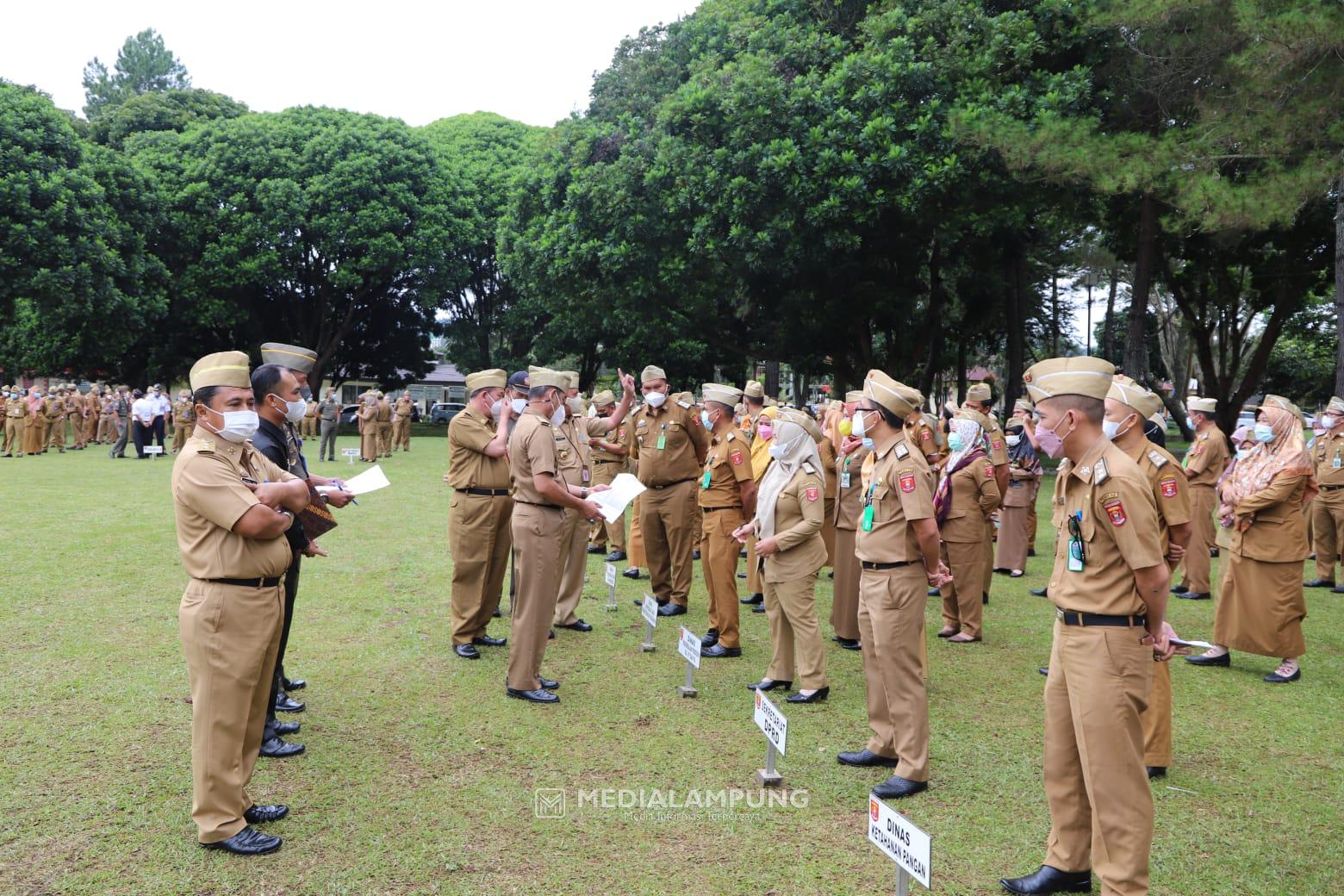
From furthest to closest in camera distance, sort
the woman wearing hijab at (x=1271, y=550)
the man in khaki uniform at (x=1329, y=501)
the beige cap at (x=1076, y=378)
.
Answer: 1. the man in khaki uniform at (x=1329, y=501)
2. the woman wearing hijab at (x=1271, y=550)
3. the beige cap at (x=1076, y=378)

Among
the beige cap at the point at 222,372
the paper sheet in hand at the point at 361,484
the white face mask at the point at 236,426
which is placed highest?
the beige cap at the point at 222,372

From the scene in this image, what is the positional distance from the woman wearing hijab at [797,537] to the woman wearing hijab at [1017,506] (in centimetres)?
583

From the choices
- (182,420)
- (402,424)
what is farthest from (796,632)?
(402,424)

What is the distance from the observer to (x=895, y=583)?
4945 mm

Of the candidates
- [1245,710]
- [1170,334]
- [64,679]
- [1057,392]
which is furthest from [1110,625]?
[1170,334]

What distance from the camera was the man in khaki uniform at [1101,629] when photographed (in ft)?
11.4

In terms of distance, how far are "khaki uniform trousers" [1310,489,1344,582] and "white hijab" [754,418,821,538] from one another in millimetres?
8255

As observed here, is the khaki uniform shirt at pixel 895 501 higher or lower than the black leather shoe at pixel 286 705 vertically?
higher

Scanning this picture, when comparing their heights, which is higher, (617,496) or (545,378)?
(545,378)

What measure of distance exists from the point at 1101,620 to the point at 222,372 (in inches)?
155

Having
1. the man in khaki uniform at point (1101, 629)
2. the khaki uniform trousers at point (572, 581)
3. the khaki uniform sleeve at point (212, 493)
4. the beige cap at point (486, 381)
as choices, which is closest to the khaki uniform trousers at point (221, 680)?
the khaki uniform sleeve at point (212, 493)

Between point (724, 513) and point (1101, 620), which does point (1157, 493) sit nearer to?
point (1101, 620)

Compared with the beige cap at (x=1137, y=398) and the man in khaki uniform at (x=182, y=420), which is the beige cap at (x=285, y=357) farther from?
the man in khaki uniform at (x=182, y=420)

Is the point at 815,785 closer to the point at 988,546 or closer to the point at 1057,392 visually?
the point at 1057,392
